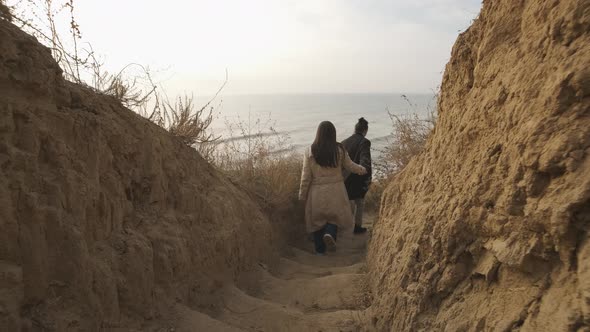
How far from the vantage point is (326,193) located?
576 centimetres

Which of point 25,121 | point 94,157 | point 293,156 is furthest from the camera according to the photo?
point 293,156

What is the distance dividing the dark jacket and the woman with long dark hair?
0.68 meters

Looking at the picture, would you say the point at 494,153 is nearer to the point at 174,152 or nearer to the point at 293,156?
the point at 174,152

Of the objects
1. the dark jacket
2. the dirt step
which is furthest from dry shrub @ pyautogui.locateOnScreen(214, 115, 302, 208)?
the dirt step

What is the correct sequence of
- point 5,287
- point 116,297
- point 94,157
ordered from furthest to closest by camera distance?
point 94,157, point 116,297, point 5,287

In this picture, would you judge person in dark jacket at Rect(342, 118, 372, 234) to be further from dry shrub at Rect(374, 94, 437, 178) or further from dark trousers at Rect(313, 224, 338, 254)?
dark trousers at Rect(313, 224, 338, 254)

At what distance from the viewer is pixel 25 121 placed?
2.38m

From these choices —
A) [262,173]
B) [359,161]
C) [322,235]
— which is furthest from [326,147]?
[262,173]

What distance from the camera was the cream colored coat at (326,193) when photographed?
574 cm

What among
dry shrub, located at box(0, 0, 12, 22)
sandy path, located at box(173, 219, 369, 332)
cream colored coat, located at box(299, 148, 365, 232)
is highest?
dry shrub, located at box(0, 0, 12, 22)

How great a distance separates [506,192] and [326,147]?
3639 mm

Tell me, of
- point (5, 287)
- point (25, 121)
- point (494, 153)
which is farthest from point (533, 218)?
point (25, 121)

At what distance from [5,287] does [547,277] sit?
8.06ft

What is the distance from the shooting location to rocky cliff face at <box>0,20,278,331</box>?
2195 millimetres
